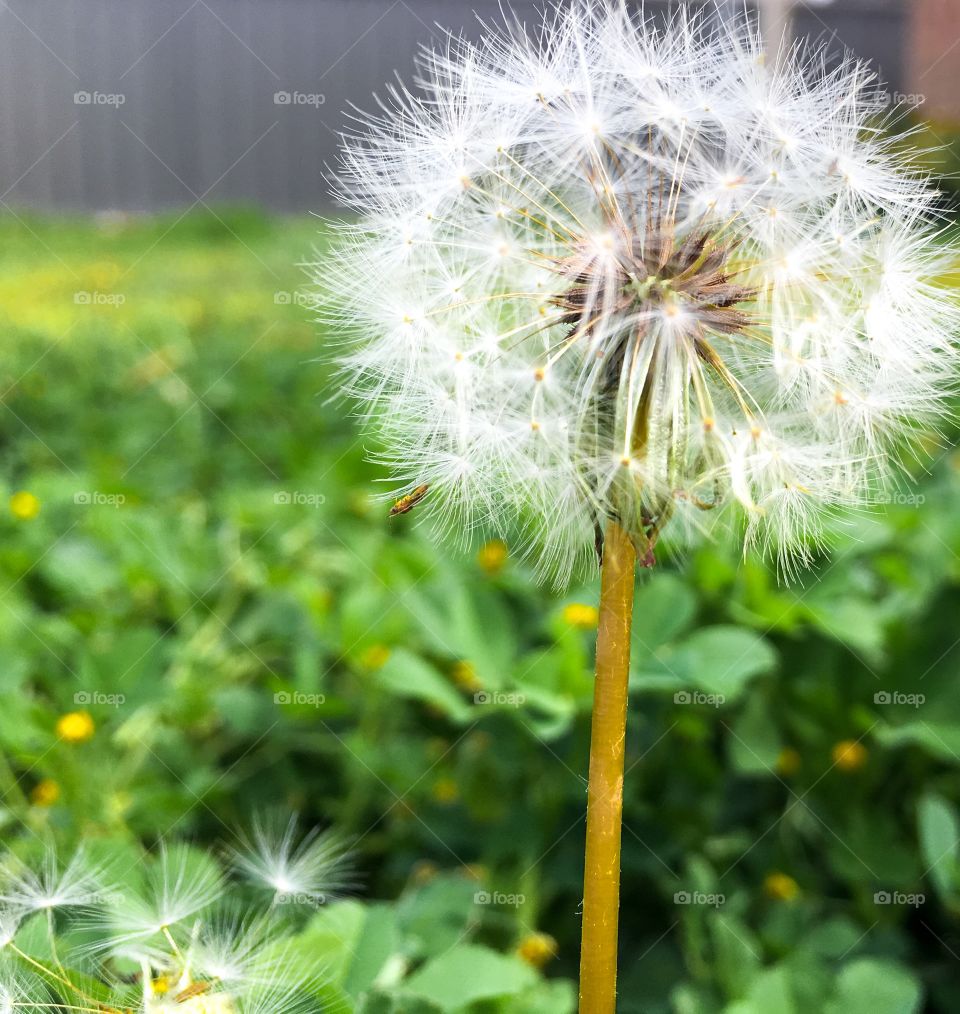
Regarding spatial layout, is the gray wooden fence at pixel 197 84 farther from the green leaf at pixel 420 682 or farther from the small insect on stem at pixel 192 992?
the small insect on stem at pixel 192 992

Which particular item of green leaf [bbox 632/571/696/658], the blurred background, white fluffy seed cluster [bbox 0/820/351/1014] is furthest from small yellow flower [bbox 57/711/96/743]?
green leaf [bbox 632/571/696/658]

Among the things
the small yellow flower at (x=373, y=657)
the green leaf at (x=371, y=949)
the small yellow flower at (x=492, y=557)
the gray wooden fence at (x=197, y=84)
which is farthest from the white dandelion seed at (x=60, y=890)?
the gray wooden fence at (x=197, y=84)

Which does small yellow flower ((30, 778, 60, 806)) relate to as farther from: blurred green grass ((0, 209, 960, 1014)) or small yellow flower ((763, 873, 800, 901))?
small yellow flower ((763, 873, 800, 901))

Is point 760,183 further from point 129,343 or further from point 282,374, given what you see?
point 129,343

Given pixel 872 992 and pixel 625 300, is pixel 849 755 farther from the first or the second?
pixel 625 300

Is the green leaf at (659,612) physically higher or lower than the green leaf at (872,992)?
higher

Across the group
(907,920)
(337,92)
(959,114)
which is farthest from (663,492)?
(337,92)
